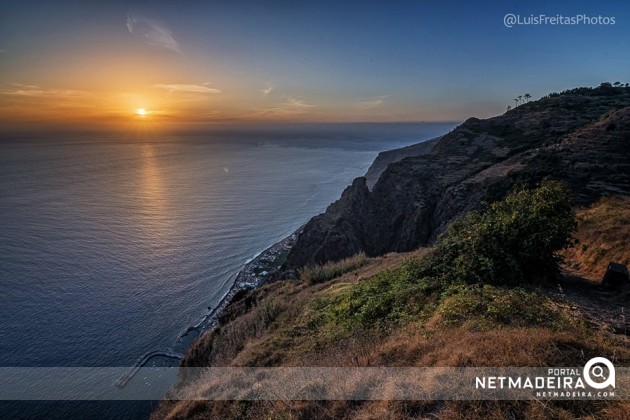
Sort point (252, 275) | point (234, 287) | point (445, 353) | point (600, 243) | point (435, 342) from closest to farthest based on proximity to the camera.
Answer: point (445, 353) < point (435, 342) < point (600, 243) < point (234, 287) < point (252, 275)

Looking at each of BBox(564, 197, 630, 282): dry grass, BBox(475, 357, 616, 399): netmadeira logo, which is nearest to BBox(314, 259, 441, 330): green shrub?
BBox(475, 357, 616, 399): netmadeira logo

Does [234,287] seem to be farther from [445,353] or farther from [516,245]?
[445,353]

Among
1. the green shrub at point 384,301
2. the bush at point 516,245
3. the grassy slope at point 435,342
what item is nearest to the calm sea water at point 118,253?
the grassy slope at point 435,342

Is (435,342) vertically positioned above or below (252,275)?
above

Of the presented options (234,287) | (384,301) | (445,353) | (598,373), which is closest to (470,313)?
(445,353)

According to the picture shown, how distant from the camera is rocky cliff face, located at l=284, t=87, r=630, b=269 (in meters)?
31.2

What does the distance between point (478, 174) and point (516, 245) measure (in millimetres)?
35099

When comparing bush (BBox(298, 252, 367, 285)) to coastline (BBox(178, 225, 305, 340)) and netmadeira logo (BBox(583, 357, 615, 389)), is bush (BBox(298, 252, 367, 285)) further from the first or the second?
coastline (BBox(178, 225, 305, 340))

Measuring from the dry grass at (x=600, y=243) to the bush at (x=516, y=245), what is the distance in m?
3.79

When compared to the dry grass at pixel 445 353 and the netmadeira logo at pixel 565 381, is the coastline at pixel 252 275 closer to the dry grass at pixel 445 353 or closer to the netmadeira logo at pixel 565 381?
the dry grass at pixel 445 353

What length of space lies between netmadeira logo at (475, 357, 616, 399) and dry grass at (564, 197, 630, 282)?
983 centimetres

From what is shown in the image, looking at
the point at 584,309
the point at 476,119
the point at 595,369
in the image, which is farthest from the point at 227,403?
the point at 476,119

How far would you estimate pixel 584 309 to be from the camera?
955 cm

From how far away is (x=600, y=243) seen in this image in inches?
639
